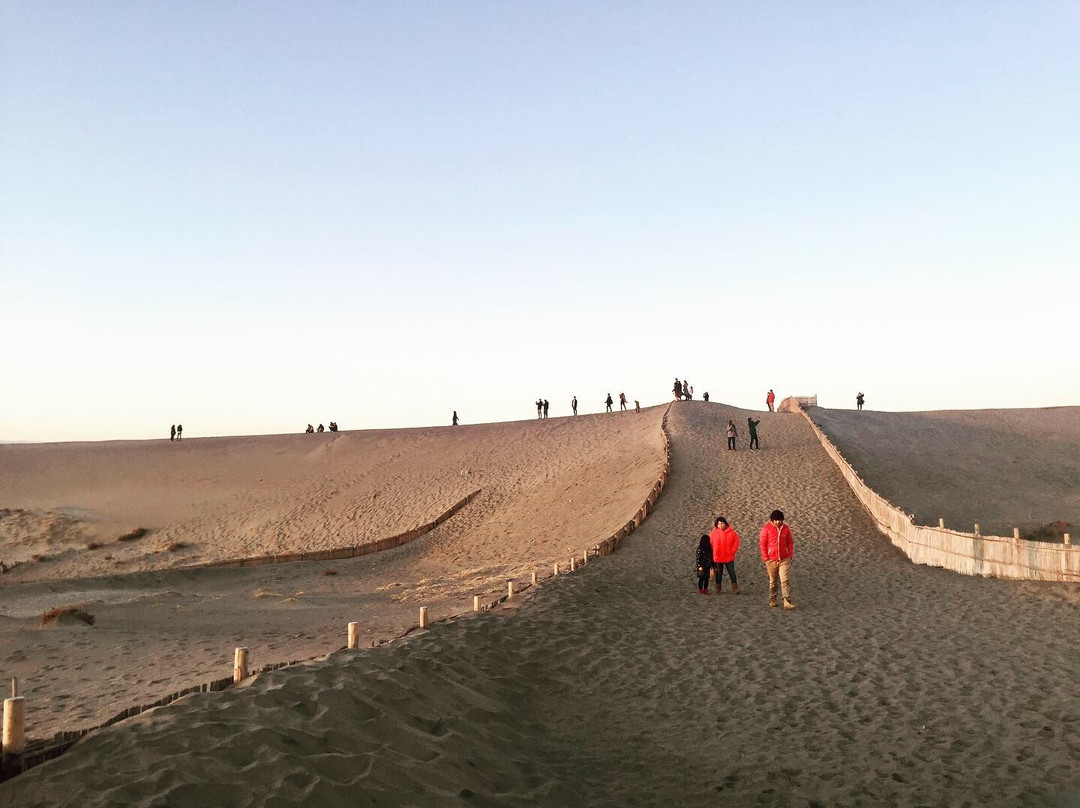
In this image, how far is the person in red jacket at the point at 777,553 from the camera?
13430 millimetres

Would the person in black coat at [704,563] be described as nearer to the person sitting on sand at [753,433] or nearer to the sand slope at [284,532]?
the sand slope at [284,532]

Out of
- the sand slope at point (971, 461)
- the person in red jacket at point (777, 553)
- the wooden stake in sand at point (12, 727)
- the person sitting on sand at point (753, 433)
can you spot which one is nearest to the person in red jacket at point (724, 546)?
the person in red jacket at point (777, 553)

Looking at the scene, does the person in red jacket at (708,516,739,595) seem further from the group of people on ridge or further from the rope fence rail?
the rope fence rail

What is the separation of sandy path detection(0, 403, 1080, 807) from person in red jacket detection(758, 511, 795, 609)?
0.45 meters

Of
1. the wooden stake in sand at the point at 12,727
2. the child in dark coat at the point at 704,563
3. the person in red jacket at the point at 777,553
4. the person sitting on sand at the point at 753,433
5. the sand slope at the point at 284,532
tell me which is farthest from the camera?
the person sitting on sand at the point at 753,433

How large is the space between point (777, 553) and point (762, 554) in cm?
148

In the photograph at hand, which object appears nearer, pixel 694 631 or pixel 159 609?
pixel 694 631

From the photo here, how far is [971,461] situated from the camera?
3516cm

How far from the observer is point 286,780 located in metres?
5.39

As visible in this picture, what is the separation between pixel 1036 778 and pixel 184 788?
6.65m

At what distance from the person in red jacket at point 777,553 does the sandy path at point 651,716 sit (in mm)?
448

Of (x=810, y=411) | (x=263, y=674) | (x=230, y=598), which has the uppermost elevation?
(x=810, y=411)

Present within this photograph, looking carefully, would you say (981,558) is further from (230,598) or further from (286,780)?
(230,598)

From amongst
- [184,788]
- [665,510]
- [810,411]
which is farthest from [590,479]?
[184,788]
